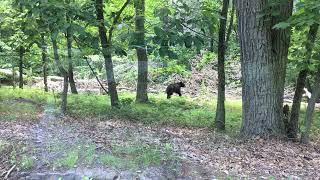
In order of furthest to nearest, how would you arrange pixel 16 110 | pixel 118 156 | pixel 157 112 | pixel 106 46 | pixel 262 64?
pixel 157 112 < pixel 106 46 < pixel 16 110 < pixel 262 64 < pixel 118 156

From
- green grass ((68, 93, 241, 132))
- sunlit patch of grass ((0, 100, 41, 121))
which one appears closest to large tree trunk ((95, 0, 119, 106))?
green grass ((68, 93, 241, 132))

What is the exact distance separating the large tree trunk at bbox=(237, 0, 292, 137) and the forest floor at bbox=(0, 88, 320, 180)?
1.51ft

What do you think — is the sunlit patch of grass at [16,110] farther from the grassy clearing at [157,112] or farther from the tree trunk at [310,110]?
the tree trunk at [310,110]

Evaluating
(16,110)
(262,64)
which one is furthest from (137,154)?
(16,110)

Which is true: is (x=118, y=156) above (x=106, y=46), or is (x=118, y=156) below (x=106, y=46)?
below

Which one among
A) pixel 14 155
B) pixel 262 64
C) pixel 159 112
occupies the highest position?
pixel 262 64

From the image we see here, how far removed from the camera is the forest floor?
5.22 metres

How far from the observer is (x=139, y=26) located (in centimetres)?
1158

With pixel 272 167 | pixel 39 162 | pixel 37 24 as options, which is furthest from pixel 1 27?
pixel 272 167

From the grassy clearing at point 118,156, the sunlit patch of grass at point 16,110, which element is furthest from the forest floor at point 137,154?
the sunlit patch of grass at point 16,110

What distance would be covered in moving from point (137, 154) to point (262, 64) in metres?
3.19

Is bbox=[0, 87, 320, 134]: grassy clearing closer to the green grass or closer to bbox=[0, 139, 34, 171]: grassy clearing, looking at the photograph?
the green grass

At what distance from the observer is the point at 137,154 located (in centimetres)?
573

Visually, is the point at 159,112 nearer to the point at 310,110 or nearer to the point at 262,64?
the point at 262,64
